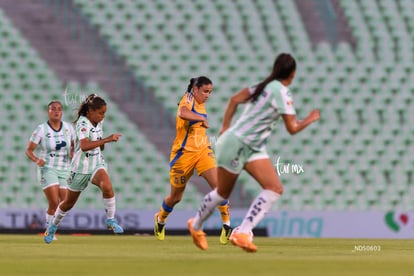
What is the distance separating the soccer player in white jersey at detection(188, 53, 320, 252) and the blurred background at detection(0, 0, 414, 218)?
32.0 feet

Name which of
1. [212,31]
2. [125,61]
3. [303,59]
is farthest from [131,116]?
[303,59]

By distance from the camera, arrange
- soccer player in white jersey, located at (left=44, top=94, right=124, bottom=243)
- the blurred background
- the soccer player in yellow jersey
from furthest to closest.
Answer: the blurred background → soccer player in white jersey, located at (left=44, top=94, right=124, bottom=243) → the soccer player in yellow jersey

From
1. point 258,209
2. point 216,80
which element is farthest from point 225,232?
point 216,80

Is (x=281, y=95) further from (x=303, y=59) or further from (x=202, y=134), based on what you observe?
(x=303, y=59)

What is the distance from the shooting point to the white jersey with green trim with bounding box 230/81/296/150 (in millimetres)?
9116

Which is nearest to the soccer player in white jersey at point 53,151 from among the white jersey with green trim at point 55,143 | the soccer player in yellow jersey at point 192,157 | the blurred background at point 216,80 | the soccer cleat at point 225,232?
the white jersey with green trim at point 55,143

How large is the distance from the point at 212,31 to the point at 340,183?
152 inches

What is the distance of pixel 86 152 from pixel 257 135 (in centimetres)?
438

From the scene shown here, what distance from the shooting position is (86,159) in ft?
43.0

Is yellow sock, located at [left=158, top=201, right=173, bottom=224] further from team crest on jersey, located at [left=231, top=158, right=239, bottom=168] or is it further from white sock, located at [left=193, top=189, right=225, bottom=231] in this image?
team crest on jersey, located at [left=231, top=158, right=239, bottom=168]

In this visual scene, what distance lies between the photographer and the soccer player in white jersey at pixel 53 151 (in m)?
14.5

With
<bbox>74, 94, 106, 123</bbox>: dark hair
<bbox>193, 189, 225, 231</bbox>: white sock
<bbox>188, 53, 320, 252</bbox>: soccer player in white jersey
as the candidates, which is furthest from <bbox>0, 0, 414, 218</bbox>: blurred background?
<bbox>188, 53, 320, 252</bbox>: soccer player in white jersey

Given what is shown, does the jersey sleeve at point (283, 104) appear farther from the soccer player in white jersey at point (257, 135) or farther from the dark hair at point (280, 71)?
the dark hair at point (280, 71)

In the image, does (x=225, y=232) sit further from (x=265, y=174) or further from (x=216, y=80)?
(x=216, y=80)
